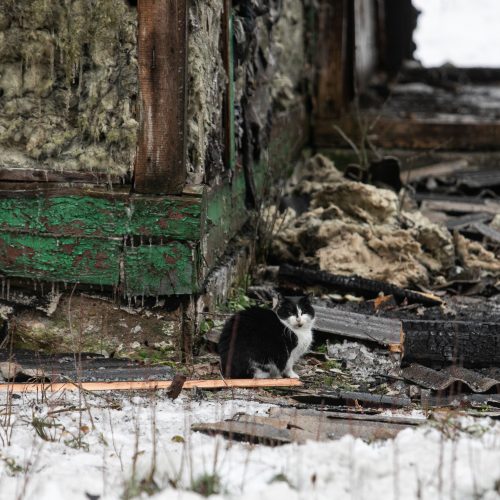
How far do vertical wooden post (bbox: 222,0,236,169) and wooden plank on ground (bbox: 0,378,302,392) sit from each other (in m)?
1.79

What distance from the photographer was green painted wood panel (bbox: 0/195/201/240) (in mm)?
5941

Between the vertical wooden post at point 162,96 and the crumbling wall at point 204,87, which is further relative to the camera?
the crumbling wall at point 204,87

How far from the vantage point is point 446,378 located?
5.93 meters

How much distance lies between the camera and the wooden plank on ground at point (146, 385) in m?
5.51

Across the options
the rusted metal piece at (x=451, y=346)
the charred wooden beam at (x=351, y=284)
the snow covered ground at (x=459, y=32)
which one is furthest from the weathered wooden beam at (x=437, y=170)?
the snow covered ground at (x=459, y=32)

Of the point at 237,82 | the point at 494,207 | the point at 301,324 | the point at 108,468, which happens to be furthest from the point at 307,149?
the point at 108,468

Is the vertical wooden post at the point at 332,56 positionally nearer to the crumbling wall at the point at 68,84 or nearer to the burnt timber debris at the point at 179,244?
the burnt timber debris at the point at 179,244

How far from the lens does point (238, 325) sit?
230 inches


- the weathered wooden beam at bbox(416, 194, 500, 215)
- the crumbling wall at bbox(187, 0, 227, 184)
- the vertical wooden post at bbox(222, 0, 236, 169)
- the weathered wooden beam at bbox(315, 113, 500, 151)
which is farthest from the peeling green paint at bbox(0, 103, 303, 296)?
the weathered wooden beam at bbox(315, 113, 500, 151)

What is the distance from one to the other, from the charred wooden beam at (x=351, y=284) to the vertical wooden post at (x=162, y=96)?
207 centimetres

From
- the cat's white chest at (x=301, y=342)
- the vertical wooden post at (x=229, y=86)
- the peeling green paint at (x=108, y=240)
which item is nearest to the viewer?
the peeling green paint at (x=108, y=240)

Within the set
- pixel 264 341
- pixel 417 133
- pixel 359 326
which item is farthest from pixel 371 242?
pixel 417 133

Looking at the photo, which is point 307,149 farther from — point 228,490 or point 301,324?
point 228,490

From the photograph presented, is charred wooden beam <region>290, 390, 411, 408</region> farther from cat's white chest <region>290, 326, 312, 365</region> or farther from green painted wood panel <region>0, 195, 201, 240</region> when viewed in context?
green painted wood panel <region>0, 195, 201, 240</region>
